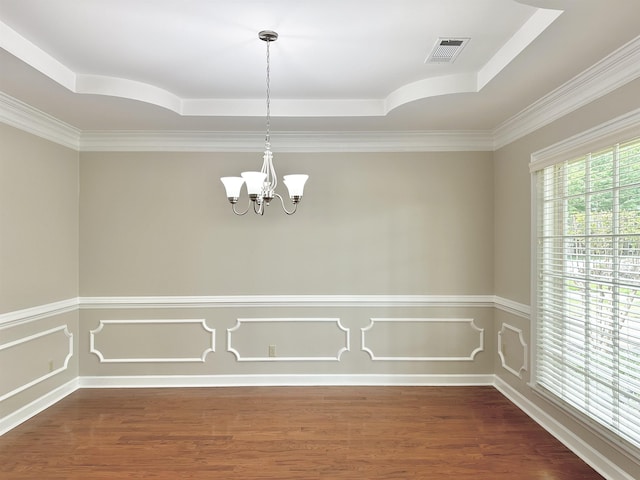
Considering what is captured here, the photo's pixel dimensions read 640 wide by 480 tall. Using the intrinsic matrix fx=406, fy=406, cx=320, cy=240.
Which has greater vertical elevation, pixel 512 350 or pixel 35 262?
pixel 35 262

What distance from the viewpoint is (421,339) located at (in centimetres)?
427

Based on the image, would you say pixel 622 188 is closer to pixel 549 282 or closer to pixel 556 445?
pixel 549 282

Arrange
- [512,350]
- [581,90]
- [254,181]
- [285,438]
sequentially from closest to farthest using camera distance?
1. [254,181]
2. [581,90]
3. [285,438]
4. [512,350]

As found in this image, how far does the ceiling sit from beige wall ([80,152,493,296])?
456mm

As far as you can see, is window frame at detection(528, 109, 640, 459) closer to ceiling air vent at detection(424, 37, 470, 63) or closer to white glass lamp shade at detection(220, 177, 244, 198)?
ceiling air vent at detection(424, 37, 470, 63)

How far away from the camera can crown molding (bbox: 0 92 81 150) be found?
10.5 feet

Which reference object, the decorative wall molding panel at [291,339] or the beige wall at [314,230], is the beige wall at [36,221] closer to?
the beige wall at [314,230]

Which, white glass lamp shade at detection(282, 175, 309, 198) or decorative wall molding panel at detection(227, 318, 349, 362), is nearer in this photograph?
white glass lamp shade at detection(282, 175, 309, 198)

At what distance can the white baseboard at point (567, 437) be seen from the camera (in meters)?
2.59

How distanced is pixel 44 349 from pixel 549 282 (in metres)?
4.46

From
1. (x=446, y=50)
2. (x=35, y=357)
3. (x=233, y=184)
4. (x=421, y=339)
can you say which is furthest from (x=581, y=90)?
(x=35, y=357)

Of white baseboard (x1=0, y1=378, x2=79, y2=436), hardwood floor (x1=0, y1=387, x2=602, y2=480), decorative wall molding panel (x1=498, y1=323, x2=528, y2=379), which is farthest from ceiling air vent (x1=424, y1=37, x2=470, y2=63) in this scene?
white baseboard (x1=0, y1=378, x2=79, y2=436)

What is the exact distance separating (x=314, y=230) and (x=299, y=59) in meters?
1.83

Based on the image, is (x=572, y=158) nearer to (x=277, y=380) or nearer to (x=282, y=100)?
(x=282, y=100)
